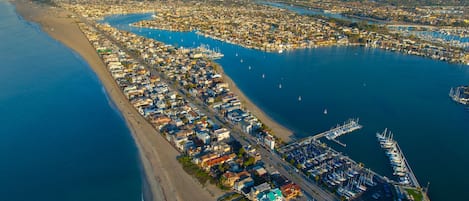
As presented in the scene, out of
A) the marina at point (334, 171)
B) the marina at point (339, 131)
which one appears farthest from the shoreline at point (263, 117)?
the marina at point (334, 171)

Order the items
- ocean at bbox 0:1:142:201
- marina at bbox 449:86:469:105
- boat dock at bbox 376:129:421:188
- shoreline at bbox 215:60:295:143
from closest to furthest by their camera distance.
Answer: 1. ocean at bbox 0:1:142:201
2. boat dock at bbox 376:129:421:188
3. shoreline at bbox 215:60:295:143
4. marina at bbox 449:86:469:105

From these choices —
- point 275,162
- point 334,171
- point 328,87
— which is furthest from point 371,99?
point 275,162

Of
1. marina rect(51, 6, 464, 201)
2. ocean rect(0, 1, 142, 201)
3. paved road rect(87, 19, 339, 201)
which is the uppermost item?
marina rect(51, 6, 464, 201)

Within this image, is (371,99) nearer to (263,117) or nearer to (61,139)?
A: (263,117)

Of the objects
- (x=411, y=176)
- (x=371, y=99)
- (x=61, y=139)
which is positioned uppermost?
(x=371, y=99)

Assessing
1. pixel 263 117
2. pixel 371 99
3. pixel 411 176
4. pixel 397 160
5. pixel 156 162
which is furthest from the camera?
pixel 371 99

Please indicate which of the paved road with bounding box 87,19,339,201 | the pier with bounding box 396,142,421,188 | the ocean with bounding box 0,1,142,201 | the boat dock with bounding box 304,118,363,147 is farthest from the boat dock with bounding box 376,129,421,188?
the ocean with bounding box 0,1,142,201

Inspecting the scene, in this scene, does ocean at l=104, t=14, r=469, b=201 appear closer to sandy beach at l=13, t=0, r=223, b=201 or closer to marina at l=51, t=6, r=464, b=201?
marina at l=51, t=6, r=464, b=201
